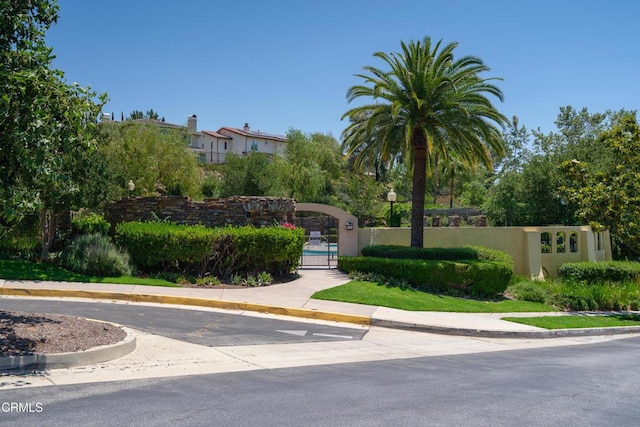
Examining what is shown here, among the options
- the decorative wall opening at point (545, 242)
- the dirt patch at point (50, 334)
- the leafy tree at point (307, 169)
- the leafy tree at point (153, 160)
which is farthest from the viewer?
the leafy tree at point (307, 169)

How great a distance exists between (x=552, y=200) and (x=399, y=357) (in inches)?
985

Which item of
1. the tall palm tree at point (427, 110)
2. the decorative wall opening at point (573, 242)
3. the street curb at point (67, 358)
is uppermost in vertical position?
the tall palm tree at point (427, 110)

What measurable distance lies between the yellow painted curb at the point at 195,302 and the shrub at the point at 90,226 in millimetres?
6199

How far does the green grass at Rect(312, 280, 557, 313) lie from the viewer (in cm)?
1625

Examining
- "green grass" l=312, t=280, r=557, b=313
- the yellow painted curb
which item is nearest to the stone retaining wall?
"green grass" l=312, t=280, r=557, b=313

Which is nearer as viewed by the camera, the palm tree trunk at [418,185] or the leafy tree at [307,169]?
the palm tree trunk at [418,185]

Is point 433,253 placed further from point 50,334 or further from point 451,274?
point 50,334

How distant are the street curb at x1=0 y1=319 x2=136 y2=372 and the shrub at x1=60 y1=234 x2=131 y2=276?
8862 millimetres

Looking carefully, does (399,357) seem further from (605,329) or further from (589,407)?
(605,329)

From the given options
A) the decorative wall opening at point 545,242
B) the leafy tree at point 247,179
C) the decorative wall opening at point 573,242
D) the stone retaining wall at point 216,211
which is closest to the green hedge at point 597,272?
the decorative wall opening at point 545,242

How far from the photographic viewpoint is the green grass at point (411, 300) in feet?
53.3

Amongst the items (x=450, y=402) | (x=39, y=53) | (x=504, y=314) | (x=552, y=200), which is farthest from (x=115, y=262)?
(x=552, y=200)

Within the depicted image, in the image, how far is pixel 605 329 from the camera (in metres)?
16.2

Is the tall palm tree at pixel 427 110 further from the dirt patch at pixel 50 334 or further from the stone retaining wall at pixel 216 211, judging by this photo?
the dirt patch at pixel 50 334
